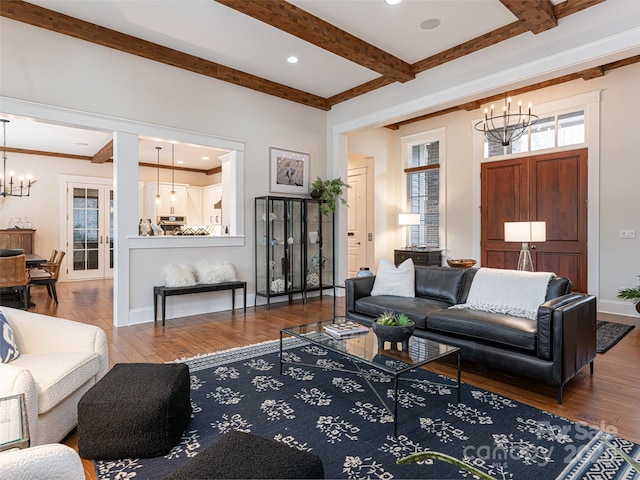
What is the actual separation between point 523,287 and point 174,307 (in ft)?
13.7

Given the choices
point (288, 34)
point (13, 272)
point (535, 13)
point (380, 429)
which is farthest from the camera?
point (13, 272)

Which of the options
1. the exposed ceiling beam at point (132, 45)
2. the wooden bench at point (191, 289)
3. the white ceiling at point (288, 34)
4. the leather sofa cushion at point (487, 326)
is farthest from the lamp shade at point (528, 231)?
the exposed ceiling beam at point (132, 45)

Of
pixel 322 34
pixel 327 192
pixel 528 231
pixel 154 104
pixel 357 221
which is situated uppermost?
pixel 322 34

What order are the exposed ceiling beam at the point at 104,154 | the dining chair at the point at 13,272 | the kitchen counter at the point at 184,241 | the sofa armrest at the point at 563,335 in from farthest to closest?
the exposed ceiling beam at the point at 104,154, the dining chair at the point at 13,272, the kitchen counter at the point at 184,241, the sofa armrest at the point at 563,335

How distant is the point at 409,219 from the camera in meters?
7.18

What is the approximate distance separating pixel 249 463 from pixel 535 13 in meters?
4.41

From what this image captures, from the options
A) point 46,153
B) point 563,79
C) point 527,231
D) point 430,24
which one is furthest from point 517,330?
point 46,153

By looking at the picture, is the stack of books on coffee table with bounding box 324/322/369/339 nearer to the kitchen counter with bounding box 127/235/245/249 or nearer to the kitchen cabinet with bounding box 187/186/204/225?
the kitchen counter with bounding box 127/235/245/249

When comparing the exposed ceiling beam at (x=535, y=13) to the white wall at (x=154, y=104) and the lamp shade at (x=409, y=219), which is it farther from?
the lamp shade at (x=409, y=219)

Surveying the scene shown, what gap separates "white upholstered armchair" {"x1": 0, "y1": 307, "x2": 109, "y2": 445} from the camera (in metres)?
1.77

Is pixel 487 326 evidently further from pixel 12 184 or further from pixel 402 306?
pixel 12 184

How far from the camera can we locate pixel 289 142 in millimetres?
6219

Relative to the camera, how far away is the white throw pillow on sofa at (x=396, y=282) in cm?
405

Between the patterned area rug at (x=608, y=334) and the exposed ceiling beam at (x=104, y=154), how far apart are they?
27.1 feet
